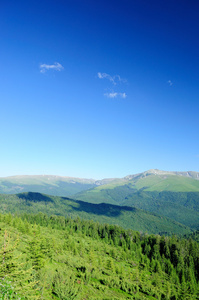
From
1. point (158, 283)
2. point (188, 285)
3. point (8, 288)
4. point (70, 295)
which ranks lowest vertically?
point (188, 285)

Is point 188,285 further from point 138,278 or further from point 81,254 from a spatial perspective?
point 81,254

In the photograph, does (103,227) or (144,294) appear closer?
(144,294)

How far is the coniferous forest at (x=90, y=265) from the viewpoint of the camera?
65.5ft

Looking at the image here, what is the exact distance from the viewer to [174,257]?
380 feet

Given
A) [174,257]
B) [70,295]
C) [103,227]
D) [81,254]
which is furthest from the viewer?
[103,227]

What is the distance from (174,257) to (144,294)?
63.5 m

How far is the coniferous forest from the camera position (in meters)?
20.0

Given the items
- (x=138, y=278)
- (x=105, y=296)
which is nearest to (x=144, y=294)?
(x=138, y=278)

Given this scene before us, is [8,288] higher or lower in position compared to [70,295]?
higher

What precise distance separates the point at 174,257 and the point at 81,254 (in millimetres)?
70226

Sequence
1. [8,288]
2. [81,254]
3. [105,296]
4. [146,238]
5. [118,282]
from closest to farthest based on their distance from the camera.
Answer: [8,288] < [105,296] < [118,282] < [81,254] < [146,238]

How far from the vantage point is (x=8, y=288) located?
1247 centimetres

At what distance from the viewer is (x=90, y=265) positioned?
74375mm

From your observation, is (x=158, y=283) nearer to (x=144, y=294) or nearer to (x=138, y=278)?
(x=138, y=278)
